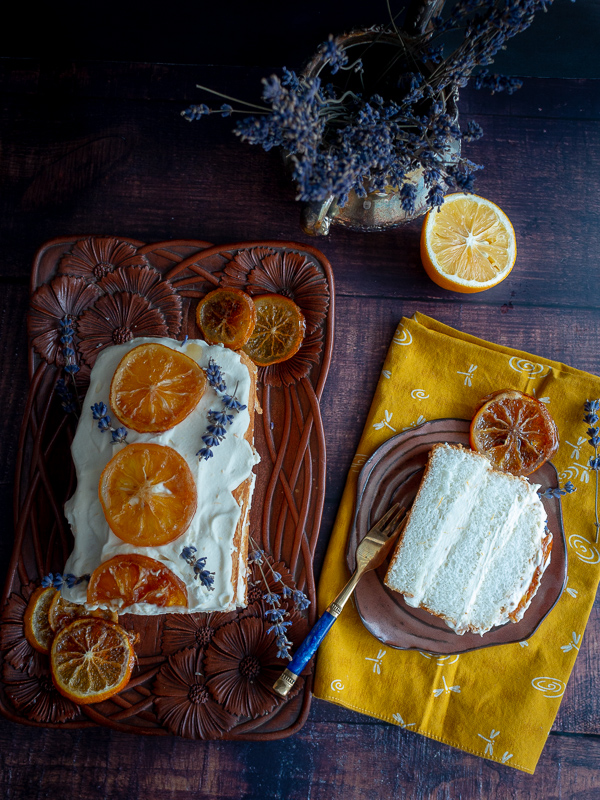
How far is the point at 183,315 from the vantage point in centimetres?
248

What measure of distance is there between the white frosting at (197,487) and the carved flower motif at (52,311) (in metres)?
0.38

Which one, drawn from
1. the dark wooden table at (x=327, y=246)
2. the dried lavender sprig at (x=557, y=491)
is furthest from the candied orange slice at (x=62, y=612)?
the dried lavender sprig at (x=557, y=491)

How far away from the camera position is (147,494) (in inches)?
78.2

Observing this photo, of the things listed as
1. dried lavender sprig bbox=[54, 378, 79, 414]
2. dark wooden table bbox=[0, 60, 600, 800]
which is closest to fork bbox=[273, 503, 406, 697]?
dark wooden table bbox=[0, 60, 600, 800]

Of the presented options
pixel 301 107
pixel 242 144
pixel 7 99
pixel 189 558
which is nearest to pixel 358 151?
pixel 301 107

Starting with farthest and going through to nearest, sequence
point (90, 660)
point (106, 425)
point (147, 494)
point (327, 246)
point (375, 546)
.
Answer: point (327, 246) < point (375, 546) < point (90, 660) < point (106, 425) < point (147, 494)

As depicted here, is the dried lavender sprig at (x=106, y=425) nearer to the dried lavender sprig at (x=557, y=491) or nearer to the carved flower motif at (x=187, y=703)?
the carved flower motif at (x=187, y=703)

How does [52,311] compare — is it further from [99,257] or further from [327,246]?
[327,246]

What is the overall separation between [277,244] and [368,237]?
412 millimetres

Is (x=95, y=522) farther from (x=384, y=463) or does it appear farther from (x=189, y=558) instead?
(x=384, y=463)

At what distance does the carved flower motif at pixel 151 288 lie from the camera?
8.02ft

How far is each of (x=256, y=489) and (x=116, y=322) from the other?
0.92m

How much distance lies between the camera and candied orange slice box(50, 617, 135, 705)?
221 cm

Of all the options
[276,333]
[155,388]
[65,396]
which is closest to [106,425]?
[155,388]
